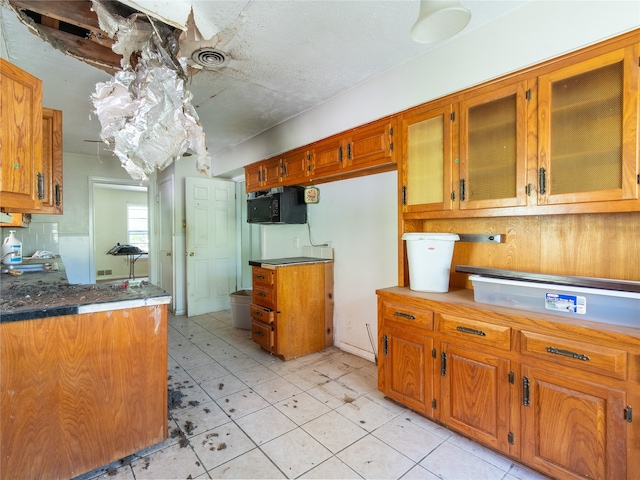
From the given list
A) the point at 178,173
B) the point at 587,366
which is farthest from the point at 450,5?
the point at 178,173

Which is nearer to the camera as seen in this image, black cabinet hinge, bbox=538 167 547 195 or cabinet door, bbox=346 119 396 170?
black cabinet hinge, bbox=538 167 547 195

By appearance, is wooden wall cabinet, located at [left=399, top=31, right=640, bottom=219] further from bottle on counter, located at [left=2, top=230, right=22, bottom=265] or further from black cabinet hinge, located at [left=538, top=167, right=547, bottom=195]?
bottle on counter, located at [left=2, top=230, right=22, bottom=265]

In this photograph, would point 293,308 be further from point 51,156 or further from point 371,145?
point 51,156

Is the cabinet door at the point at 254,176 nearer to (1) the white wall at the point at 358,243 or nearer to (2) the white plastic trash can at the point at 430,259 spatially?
(1) the white wall at the point at 358,243

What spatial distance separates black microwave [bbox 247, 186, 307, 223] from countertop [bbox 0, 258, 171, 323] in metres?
1.65

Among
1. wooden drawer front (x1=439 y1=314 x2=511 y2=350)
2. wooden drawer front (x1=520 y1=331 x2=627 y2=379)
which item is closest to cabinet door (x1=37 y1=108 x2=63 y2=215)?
wooden drawer front (x1=439 y1=314 x2=511 y2=350)

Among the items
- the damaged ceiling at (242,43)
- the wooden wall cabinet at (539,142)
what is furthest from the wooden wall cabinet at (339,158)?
the damaged ceiling at (242,43)

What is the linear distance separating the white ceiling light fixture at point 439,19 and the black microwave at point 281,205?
2.32m

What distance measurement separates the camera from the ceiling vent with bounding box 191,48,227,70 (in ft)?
6.85

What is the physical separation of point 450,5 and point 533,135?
0.94 metres

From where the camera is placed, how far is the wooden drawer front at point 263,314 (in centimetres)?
301

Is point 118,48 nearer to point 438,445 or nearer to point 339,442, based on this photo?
point 339,442

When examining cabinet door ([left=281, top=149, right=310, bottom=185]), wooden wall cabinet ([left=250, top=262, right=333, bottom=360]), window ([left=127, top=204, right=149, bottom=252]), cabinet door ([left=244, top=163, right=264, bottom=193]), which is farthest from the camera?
window ([left=127, top=204, right=149, bottom=252])

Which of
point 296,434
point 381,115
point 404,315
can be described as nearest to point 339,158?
point 381,115
